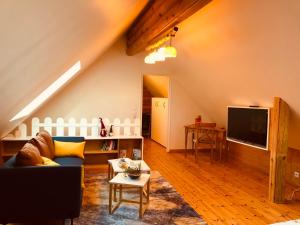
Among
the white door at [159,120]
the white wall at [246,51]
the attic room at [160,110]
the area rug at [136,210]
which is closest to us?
the attic room at [160,110]

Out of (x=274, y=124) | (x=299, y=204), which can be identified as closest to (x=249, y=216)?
(x=299, y=204)

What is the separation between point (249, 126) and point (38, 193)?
376cm

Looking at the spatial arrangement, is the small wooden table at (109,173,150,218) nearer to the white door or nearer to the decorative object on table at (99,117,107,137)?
the decorative object on table at (99,117,107,137)

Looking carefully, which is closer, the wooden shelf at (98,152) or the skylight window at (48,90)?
the skylight window at (48,90)

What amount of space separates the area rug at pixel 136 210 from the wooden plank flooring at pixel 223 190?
187 mm

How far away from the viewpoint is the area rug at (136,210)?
9.48 feet

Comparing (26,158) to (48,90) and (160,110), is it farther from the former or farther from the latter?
(160,110)

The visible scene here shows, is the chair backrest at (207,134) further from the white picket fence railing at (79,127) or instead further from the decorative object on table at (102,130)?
the decorative object on table at (102,130)

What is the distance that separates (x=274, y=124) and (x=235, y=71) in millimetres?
1035

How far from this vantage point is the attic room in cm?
222

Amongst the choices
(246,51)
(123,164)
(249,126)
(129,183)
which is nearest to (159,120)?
(249,126)

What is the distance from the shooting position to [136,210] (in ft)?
10.4

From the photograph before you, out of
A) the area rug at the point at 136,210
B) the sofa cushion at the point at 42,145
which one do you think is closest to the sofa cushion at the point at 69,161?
the sofa cushion at the point at 42,145

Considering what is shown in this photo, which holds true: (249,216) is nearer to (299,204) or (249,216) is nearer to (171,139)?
(299,204)
